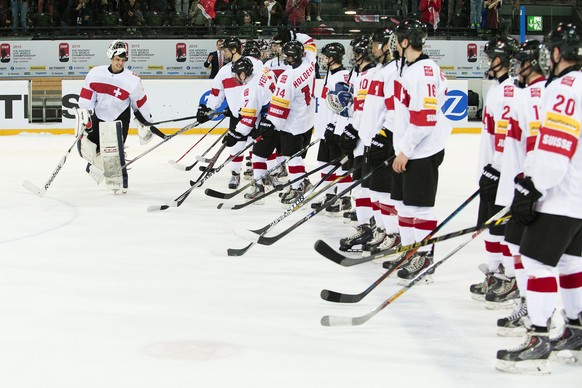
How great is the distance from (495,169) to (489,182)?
0.21ft

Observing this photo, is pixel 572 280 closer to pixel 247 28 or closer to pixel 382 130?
pixel 382 130

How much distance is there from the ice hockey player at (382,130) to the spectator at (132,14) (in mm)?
9589

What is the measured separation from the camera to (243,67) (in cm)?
741

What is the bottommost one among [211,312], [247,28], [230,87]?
[211,312]

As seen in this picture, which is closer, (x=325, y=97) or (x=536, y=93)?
(x=536, y=93)

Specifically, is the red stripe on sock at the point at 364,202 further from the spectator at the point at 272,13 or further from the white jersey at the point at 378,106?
Answer: the spectator at the point at 272,13

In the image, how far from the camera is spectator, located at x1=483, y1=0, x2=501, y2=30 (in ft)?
46.2

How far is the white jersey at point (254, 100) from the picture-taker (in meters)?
7.42

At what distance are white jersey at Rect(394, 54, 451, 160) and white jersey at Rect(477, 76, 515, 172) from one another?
306mm

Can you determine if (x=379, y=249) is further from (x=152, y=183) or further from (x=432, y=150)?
(x=152, y=183)

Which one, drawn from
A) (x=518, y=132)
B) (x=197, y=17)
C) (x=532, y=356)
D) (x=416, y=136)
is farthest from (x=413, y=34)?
(x=197, y=17)

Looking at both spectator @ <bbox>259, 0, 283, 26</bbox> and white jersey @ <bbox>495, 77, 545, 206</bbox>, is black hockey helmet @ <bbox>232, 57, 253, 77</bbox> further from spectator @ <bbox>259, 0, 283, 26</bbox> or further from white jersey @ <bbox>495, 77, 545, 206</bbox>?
spectator @ <bbox>259, 0, 283, 26</bbox>

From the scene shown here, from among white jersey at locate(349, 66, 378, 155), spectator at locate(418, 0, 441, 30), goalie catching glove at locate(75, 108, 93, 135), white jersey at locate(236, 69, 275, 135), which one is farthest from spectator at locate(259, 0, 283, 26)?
white jersey at locate(349, 66, 378, 155)

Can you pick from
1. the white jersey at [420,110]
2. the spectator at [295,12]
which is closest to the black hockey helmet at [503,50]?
the white jersey at [420,110]
